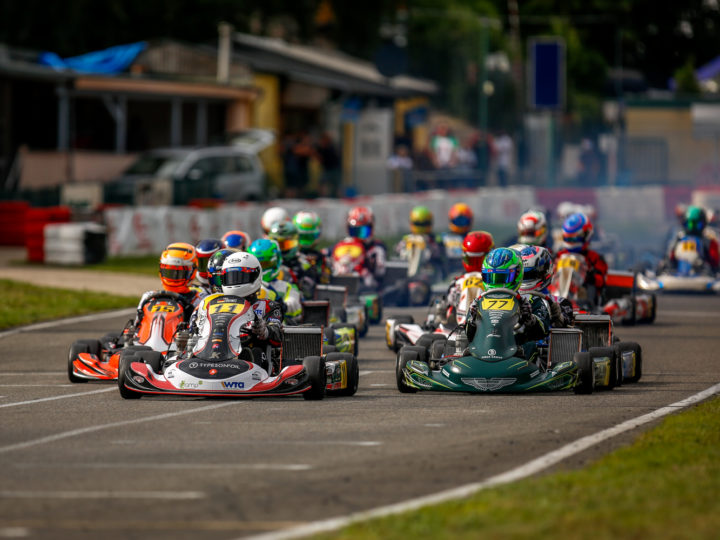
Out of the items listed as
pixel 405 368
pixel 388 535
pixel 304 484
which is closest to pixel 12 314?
pixel 405 368

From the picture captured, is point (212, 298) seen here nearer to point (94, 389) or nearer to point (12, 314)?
point (94, 389)

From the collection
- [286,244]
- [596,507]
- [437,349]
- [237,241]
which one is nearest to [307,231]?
A: [286,244]

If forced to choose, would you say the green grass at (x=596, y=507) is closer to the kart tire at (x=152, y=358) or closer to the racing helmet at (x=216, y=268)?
the kart tire at (x=152, y=358)

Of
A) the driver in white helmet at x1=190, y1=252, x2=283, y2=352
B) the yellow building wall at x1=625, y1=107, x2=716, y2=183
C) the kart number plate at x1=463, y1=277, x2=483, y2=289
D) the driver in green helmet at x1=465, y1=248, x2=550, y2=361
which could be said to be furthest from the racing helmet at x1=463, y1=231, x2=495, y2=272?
the yellow building wall at x1=625, y1=107, x2=716, y2=183

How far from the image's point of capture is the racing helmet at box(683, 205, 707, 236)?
23.3 meters

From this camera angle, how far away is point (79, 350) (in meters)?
13.5

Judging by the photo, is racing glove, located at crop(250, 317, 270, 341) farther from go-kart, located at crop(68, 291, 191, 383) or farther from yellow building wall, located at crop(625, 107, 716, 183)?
yellow building wall, located at crop(625, 107, 716, 183)

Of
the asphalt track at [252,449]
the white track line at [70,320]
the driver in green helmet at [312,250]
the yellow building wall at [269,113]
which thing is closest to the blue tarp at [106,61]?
the yellow building wall at [269,113]

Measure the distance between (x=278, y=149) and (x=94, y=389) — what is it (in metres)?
30.1

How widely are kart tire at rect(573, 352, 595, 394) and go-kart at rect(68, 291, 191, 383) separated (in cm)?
328

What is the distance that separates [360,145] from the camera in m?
45.4

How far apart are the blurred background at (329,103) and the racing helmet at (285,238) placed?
12409mm

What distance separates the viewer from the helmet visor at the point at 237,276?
40.7ft

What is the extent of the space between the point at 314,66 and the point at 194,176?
13.3 m
